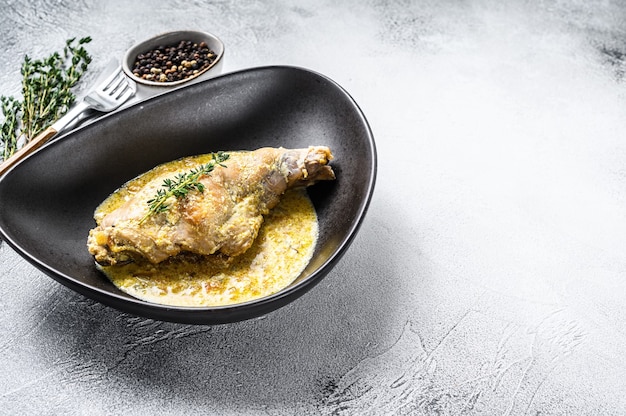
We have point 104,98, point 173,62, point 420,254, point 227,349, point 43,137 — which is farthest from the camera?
point 173,62

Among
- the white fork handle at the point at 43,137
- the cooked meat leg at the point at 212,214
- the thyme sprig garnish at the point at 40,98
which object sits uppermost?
the cooked meat leg at the point at 212,214

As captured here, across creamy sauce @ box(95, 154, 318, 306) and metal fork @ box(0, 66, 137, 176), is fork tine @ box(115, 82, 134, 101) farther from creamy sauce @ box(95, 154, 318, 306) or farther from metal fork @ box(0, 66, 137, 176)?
creamy sauce @ box(95, 154, 318, 306)

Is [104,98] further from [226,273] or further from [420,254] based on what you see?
[420,254]

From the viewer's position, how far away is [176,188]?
256 centimetres

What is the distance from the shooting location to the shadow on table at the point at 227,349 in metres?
2.39

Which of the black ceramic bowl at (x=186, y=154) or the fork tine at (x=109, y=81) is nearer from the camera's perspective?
the black ceramic bowl at (x=186, y=154)

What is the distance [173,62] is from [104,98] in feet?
1.32

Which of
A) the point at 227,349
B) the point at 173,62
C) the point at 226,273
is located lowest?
the point at 227,349

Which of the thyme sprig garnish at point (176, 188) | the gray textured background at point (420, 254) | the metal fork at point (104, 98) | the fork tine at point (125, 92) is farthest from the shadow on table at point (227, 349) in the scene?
the fork tine at point (125, 92)

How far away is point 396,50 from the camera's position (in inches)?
160

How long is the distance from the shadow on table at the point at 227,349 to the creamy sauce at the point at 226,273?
141 millimetres

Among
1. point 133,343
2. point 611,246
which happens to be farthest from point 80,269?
point 611,246

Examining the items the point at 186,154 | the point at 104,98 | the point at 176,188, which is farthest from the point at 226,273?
the point at 104,98

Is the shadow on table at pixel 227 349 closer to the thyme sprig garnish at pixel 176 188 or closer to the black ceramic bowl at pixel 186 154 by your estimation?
the black ceramic bowl at pixel 186 154
